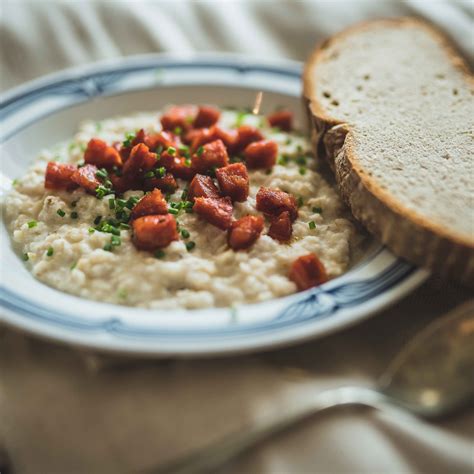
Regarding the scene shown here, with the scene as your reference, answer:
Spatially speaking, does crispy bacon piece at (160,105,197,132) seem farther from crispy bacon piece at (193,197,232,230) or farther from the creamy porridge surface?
crispy bacon piece at (193,197,232,230)

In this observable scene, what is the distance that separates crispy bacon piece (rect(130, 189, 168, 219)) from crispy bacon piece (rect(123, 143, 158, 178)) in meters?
0.30

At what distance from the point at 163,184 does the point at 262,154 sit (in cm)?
65

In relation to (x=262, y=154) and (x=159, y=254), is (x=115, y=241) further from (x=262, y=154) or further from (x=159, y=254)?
(x=262, y=154)

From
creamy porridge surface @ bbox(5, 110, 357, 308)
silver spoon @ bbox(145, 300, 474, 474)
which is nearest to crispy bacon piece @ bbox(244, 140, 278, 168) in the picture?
creamy porridge surface @ bbox(5, 110, 357, 308)

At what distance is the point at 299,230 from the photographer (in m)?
3.17

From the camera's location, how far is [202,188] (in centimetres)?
322

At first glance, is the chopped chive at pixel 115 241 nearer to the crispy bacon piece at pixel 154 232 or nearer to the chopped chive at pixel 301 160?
the crispy bacon piece at pixel 154 232

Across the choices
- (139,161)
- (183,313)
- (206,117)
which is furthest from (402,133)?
(183,313)

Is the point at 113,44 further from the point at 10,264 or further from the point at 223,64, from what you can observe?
the point at 10,264

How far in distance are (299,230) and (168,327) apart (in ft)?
3.35

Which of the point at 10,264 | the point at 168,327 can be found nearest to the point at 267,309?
the point at 168,327

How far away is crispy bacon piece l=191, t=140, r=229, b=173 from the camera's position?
3422 mm

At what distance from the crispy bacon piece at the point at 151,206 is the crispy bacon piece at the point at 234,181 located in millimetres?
361

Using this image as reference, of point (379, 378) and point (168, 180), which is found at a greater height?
point (168, 180)
